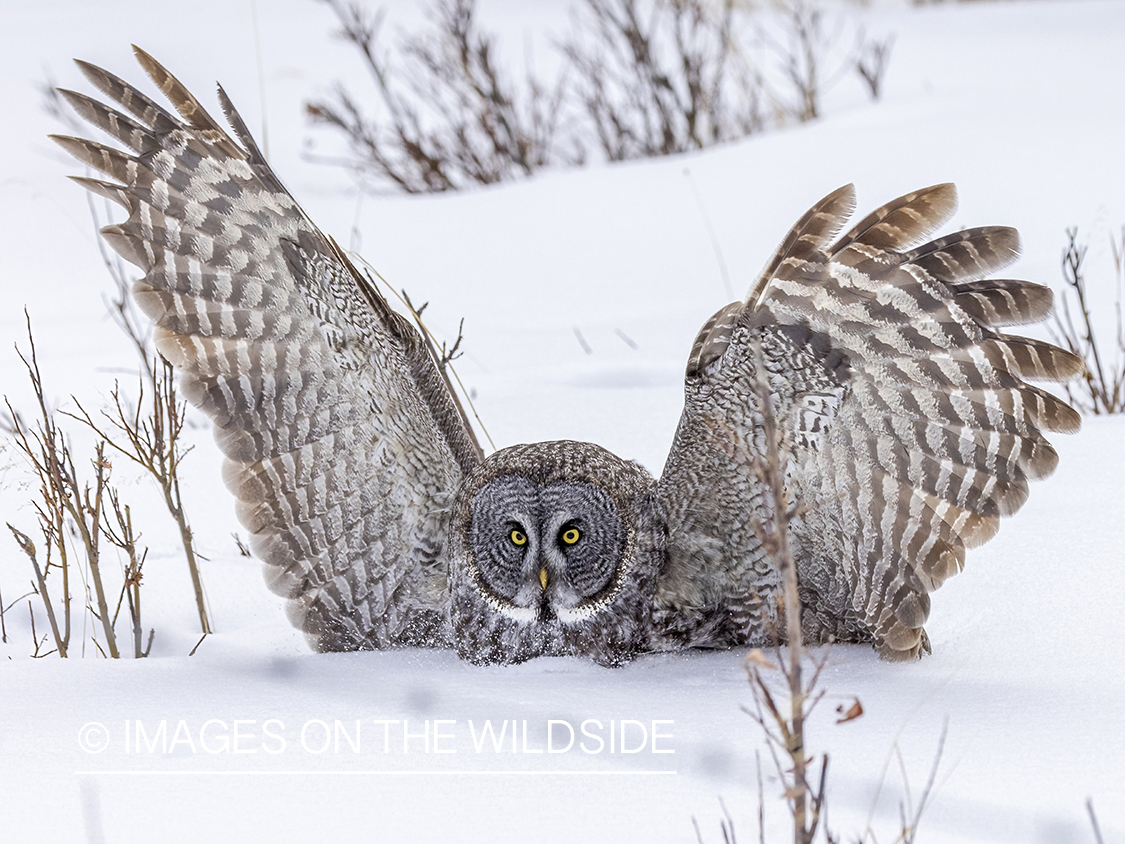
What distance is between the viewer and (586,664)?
243 centimetres

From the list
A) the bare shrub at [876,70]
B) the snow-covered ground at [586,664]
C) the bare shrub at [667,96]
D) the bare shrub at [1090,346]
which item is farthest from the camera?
the bare shrub at [876,70]

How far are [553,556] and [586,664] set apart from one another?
23cm

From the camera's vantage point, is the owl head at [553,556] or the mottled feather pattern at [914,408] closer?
the mottled feather pattern at [914,408]

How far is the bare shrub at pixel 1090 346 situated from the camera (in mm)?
3418

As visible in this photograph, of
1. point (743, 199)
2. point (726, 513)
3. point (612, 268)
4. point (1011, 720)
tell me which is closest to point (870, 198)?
point (743, 199)

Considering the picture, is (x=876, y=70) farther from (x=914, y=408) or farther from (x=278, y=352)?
(x=278, y=352)

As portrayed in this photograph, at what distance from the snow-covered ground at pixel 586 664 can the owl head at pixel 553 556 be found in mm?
74

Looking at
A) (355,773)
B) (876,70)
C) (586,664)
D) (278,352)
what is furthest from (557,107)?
(355,773)

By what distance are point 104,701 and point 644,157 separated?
5799mm

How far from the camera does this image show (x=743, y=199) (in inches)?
238

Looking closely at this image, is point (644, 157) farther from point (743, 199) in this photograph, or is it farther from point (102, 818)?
point (102, 818)

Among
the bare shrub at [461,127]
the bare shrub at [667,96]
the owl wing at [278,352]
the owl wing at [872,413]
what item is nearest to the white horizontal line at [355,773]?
the owl wing at [872,413]

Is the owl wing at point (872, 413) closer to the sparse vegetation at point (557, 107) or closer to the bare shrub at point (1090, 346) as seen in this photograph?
the bare shrub at point (1090, 346)

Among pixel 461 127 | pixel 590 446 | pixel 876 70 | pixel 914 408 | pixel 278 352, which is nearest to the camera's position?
pixel 914 408
